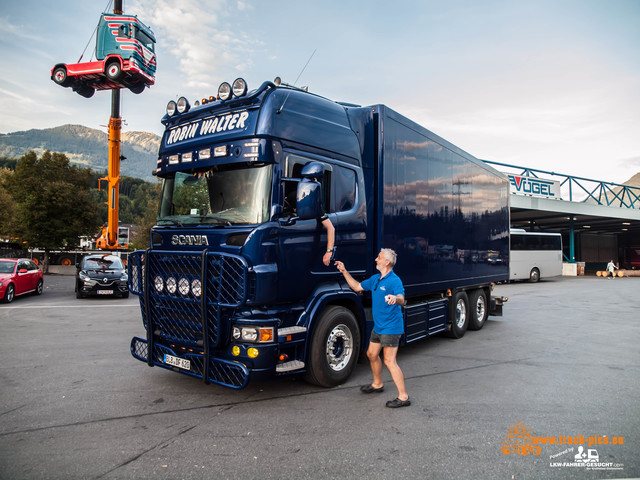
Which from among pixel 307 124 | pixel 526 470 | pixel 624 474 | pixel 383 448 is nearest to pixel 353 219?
pixel 307 124

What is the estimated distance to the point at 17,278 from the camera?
45.9 feet

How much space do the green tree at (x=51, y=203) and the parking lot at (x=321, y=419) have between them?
23.5 meters

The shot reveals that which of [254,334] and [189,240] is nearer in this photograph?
[254,334]

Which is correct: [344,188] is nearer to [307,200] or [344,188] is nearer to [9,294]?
[307,200]

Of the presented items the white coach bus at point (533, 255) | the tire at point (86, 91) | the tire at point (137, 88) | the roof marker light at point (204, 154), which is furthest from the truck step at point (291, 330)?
the white coach bus at point (533, 255)

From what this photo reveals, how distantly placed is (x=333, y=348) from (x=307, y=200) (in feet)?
6.18

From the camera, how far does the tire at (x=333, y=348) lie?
15.5 feet

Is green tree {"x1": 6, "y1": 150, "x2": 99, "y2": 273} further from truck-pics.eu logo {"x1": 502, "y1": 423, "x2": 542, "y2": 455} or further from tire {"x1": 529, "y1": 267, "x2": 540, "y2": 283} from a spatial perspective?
truck-pics.eu logo {"x1": 502, "y1": 423, "x2": 542, "y2": 455}

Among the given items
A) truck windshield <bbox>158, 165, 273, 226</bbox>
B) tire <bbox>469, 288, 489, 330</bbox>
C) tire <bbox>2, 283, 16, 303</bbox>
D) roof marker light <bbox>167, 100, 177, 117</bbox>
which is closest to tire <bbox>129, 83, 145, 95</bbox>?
tire <bbox>2, 283, 16, 303</bbox>

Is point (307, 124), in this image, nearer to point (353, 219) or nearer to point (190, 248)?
point (353, 219)

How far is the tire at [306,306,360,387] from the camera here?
4.73 meters

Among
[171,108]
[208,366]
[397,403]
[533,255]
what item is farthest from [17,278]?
[533,255]

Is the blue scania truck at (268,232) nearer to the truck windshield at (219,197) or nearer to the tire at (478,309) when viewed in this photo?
the truck windshield at (219,197)

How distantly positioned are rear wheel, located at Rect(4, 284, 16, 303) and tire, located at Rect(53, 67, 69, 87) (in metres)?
11.2
